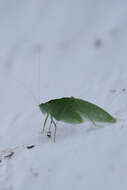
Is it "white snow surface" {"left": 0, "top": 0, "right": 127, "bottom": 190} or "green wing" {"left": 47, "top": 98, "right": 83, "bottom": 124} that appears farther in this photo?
"green wing" {"left": 47, "top": 98, "right": 83, "bottom": 124}

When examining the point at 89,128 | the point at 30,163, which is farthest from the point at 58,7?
the point at 30,163

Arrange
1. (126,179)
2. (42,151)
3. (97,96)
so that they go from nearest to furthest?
(126,179) < (42,151) < (97,96)

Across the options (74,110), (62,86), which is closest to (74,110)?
(74,110)

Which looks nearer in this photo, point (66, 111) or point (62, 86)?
point (66, 111)

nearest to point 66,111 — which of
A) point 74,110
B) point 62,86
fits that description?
point 74,110

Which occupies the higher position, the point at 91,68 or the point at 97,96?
the point at 91,68

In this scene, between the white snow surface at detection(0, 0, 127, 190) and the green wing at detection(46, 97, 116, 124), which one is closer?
the white snow surface at detection(0, 0, 127, 190)

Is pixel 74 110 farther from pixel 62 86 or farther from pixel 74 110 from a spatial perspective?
pixel 62 86

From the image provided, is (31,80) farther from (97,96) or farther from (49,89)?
(97,96)

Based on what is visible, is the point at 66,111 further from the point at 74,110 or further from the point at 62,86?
the point at 62,86
